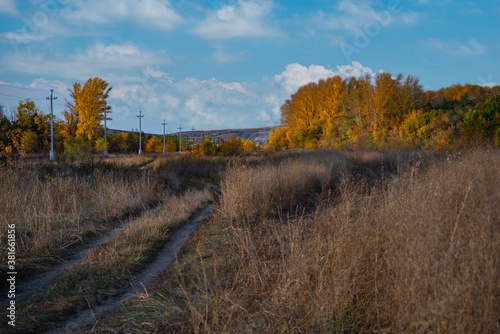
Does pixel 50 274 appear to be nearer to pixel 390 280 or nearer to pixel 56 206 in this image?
pixel 56 206

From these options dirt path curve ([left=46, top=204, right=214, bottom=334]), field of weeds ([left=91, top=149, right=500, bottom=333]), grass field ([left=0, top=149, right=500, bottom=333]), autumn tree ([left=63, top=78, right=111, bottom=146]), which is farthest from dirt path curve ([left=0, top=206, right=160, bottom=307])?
autumn tree ([left=63, top=78, right=111, bottom=146])

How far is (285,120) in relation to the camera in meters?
49.6

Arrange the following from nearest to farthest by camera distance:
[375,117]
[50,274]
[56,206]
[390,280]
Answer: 1. [390,280]
2. [50,274]
3. [56,206]
4. [375,117]

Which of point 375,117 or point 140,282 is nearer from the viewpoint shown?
point 140,282

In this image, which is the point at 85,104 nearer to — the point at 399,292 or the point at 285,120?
the point at 285,120

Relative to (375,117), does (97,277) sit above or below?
below

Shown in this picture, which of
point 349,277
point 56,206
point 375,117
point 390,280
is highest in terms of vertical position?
point 375,117

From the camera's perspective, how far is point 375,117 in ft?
119

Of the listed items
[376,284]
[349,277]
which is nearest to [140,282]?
[349,277]

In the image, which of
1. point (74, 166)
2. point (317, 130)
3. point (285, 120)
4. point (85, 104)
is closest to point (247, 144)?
point (285, 120)

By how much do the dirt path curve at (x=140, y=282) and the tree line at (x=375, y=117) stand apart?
21.7 m

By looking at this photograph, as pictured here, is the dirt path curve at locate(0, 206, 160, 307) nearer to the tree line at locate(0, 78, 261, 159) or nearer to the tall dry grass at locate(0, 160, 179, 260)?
the tall dry grass at locate(0, 160, 179, 260)

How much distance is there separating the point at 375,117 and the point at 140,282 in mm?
36646

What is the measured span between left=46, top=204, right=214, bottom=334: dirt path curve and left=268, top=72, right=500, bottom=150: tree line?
21.7m
